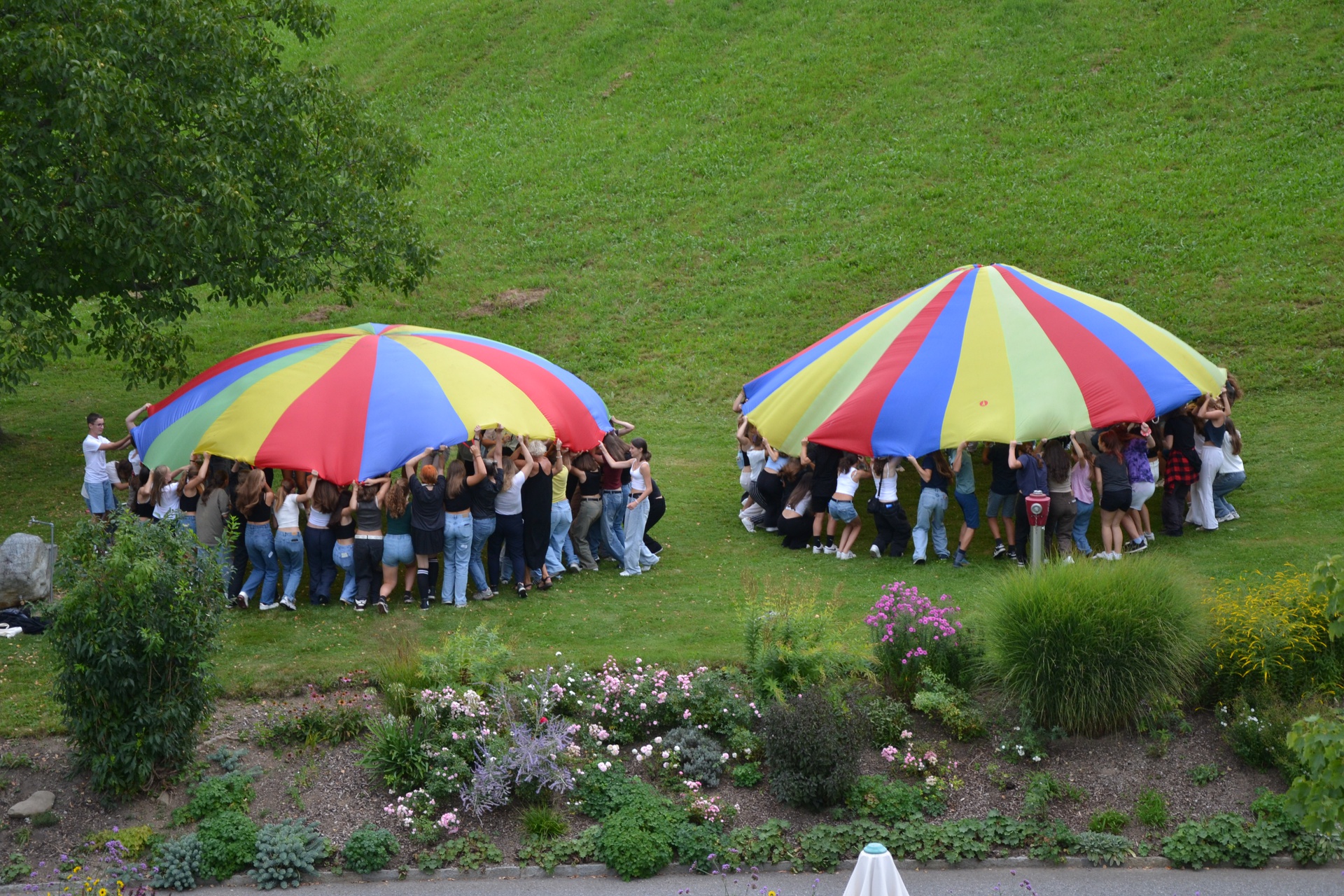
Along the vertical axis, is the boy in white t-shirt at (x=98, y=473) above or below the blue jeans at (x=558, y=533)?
above

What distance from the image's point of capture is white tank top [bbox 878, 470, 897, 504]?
14.3 metres

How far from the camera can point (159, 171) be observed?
14.0 m

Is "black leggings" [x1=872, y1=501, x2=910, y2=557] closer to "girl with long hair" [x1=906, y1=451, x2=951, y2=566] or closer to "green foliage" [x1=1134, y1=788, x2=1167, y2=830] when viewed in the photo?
"girl with long hair" [x1=906, y1=451, x2=951, y2=566]

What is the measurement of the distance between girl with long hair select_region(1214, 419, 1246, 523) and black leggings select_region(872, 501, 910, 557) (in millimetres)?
4070

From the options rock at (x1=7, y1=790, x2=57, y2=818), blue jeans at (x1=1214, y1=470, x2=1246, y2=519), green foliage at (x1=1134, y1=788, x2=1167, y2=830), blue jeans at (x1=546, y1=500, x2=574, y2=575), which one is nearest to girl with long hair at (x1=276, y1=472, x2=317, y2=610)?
blue jeans at (x1=546, y1=500, x2=574, y2=575)

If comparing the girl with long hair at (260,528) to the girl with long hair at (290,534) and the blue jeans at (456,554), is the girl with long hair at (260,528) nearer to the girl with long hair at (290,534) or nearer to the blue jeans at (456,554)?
the girl with long hair at (290,534)

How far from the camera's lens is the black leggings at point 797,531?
48.8 feet

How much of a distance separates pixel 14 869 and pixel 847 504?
9.53m

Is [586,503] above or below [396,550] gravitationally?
above

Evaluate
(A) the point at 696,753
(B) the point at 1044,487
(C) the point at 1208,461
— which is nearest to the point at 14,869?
(A) the point at 696,753

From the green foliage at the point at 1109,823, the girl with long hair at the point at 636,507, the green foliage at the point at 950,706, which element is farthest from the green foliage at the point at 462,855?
the girl with long hair at the point at 636,507

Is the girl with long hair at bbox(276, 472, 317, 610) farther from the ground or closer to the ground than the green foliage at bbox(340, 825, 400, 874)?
farther from the ground

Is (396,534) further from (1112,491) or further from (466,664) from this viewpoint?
(1112,491)

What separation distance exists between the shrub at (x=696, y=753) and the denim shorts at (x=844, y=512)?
17.7 ft
